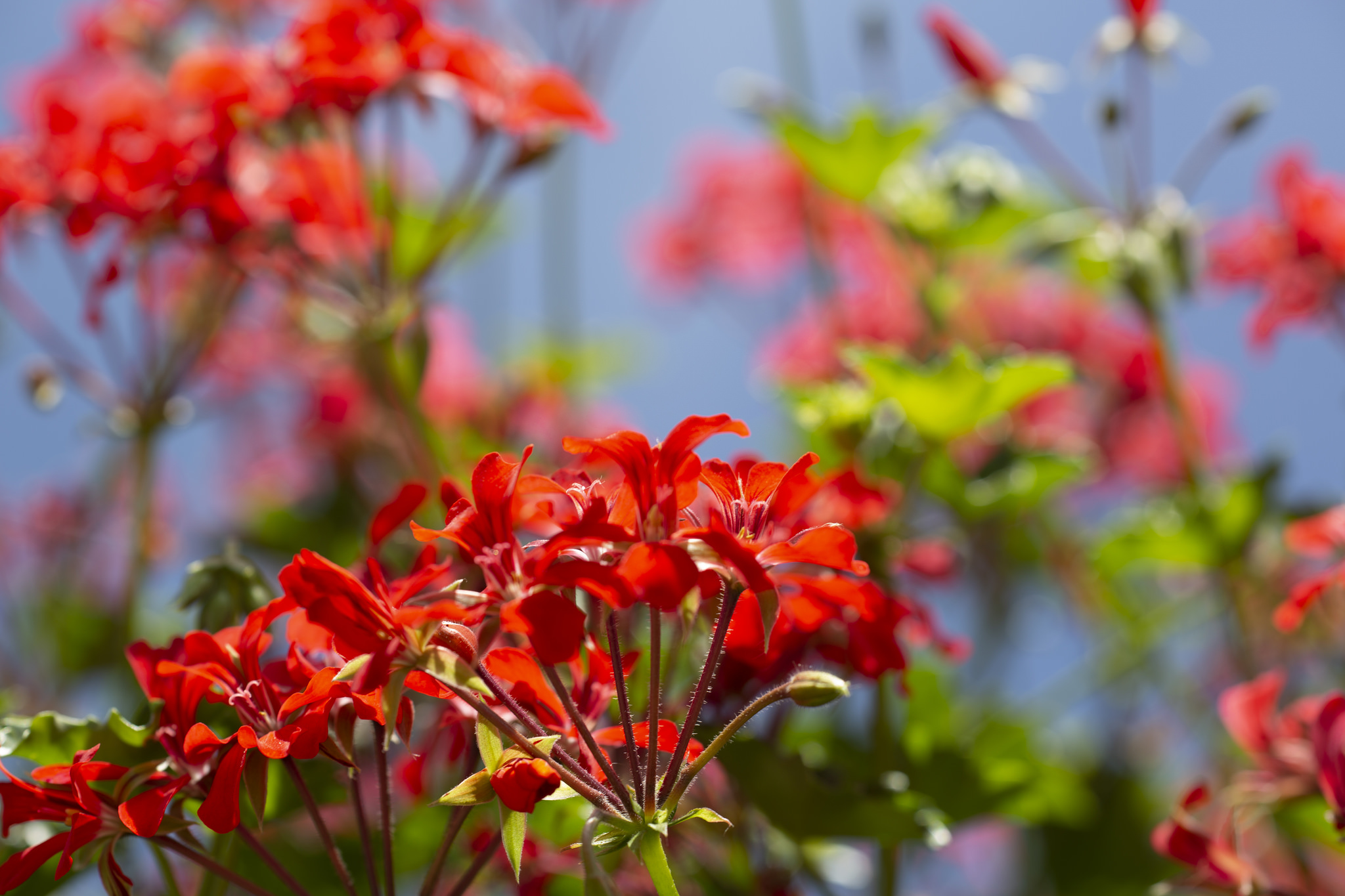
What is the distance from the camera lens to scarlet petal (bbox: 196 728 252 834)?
1.60ft

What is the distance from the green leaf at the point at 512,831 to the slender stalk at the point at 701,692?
6 cm

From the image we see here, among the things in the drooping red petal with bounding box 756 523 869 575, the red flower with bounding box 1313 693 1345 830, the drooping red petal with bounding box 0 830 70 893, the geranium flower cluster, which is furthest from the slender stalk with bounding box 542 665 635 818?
the red flower with bounding box 1313 693 1345 830

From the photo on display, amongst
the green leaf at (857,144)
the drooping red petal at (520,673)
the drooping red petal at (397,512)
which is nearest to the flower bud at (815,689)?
the drooping red petal at (520,673)

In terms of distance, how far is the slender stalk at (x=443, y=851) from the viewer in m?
0.51

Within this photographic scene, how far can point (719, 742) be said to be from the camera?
481mm

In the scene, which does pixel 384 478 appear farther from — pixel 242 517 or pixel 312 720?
pixel 312 720

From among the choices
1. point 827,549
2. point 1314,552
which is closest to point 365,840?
point 827,549

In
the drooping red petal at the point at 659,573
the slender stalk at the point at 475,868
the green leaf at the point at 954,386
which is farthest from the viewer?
the green leaf at the point at 954,386

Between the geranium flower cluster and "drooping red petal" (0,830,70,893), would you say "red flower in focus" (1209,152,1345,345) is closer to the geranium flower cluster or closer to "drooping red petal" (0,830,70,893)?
the geranium flower cluster

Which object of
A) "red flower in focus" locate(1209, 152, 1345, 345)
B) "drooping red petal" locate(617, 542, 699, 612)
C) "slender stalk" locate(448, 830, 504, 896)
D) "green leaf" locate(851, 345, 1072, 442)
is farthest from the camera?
"red flower in focus" locate(1209, 152, 1345, 345)

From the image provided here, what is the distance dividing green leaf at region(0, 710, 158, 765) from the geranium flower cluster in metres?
0.02

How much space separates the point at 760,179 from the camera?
72.1 inches

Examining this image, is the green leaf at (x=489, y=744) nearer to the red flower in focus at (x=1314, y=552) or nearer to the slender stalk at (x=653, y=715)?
the slender stalk at (x=653, y=715)

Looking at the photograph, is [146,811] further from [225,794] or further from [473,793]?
[473,793]
